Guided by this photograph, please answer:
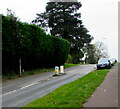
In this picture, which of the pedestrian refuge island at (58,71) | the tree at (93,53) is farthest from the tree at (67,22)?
the pedestrian refuge island at (58,71)

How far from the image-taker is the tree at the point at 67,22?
2296 inches

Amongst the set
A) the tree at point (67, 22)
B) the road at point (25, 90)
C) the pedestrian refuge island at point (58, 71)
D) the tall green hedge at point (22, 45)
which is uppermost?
the tree at point (67, 22)

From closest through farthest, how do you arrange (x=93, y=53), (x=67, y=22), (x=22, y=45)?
1. (x=22, y=45)
2. (x=67, y=22)
3. (x=93, y=53)

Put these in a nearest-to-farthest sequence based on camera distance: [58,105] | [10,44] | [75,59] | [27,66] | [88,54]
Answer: [58,105] < [10,44] < [27,66] < [75,59] < [88,54]

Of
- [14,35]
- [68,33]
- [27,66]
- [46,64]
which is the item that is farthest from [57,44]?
[68,33]

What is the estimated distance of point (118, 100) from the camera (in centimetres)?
755

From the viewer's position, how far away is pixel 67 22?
5928 cm

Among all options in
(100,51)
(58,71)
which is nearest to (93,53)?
(100,51)

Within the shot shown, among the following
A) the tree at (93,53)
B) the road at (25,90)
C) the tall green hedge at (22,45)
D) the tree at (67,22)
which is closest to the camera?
the road at (25,90)

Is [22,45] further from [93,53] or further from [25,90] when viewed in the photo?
[93,53]

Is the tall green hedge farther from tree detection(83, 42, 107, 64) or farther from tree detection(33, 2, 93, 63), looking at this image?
tree detection(83, 42, 107, 64)

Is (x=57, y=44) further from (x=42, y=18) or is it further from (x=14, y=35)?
(x=42, y=18)

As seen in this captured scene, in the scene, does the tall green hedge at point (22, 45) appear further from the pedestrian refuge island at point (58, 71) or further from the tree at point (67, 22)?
the tree at point (67, 22)

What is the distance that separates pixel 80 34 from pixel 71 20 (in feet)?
15.9
